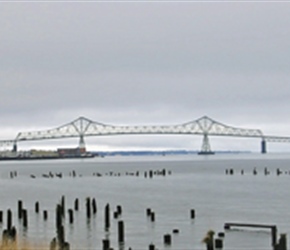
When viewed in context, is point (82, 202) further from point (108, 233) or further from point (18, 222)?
point (108, 233)

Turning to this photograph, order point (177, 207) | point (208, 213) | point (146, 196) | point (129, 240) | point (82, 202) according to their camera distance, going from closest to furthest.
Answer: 1. point (129, 240)
2. point (208, 213)
3. point (177, 207)
4. point (82, 202)
5. point (146, 196)

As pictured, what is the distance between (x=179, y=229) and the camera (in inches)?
1368

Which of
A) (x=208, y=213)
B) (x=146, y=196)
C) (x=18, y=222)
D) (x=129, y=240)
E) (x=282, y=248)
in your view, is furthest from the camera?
(x=146, y=196)

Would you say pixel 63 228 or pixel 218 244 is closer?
pixel 218 244

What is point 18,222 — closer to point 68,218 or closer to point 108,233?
point 68,218

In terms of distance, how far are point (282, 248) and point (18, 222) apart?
69.4ft

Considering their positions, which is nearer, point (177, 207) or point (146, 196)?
point (177, 207)

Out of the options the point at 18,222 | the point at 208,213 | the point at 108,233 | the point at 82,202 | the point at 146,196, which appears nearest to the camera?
the point at 108,233

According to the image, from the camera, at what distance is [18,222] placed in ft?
127

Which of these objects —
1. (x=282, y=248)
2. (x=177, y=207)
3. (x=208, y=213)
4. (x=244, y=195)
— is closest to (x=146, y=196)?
(x=244, y=195)

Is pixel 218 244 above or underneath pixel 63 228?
underneath

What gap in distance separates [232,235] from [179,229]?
125 inches

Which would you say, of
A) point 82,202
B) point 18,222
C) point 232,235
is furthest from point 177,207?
point 232,235

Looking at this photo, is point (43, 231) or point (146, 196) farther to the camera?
point (146, 196)
